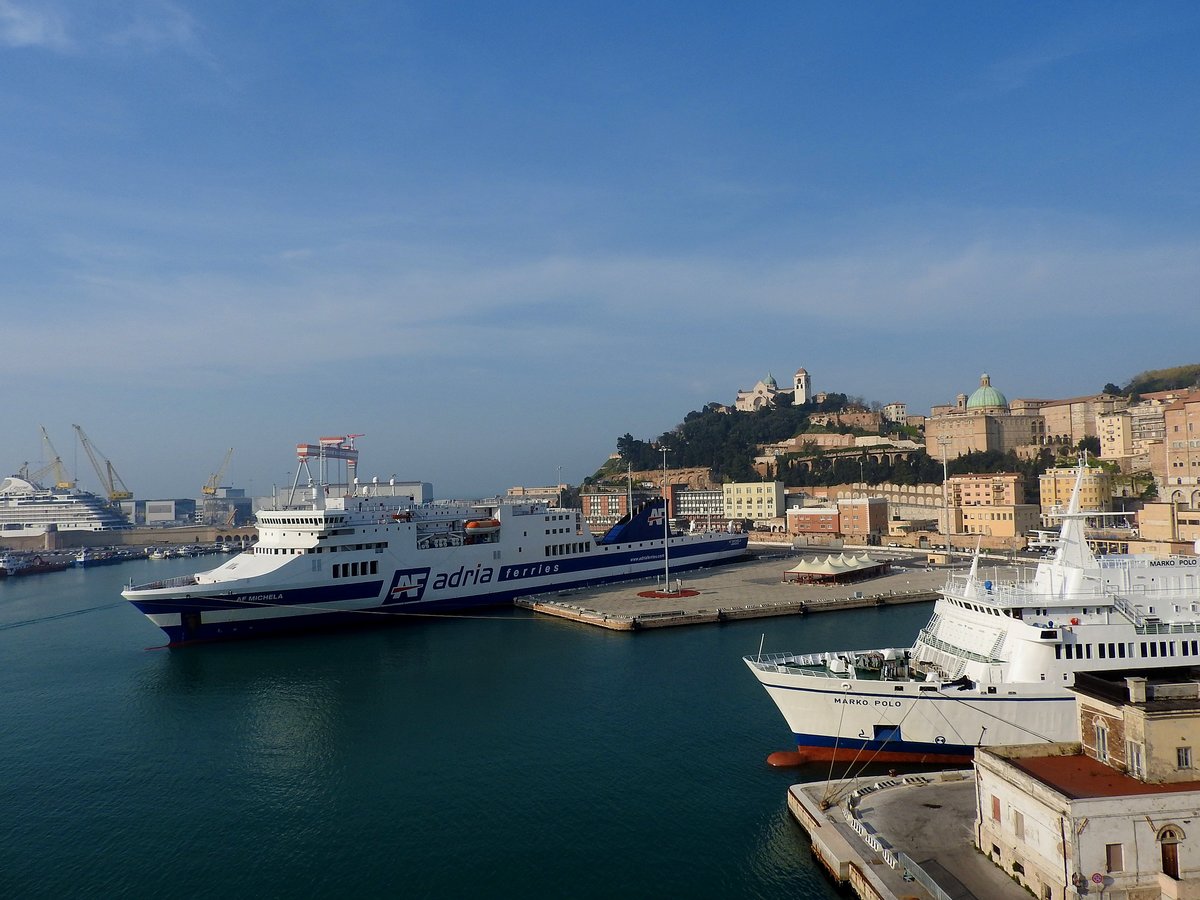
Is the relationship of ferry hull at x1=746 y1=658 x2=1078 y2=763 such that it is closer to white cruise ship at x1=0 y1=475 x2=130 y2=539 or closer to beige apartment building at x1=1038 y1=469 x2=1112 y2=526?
beige apartment building at x1=1038 y1=469 x2=1112 y2=526

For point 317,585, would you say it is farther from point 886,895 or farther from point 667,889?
point 886,895

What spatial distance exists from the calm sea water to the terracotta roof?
3.75m

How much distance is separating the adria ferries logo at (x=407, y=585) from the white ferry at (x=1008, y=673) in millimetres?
21664

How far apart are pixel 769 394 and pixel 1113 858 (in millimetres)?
125173

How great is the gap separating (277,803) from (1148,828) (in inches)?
599

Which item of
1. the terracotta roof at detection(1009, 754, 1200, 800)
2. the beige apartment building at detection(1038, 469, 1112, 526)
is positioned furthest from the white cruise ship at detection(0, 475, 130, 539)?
the terracotta roof at detection(1009, 754, 1200, 800)

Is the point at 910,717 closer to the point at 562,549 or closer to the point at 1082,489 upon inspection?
the point at 562,549

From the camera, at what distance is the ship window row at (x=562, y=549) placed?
136 ft

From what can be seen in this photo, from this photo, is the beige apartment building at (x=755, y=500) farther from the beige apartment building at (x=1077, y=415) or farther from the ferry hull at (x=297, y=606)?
the ferry hull at (x=297, y=606)

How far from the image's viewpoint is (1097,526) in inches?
2589

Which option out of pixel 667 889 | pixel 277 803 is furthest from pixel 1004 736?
pixel 277 803

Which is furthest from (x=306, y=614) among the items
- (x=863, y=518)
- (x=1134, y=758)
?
(x=863, y=518)

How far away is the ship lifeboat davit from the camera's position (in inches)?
1526

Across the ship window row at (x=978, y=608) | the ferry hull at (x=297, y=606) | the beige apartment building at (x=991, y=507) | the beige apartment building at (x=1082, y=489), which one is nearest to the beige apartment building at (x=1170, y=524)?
the beige apartment building at (x=991, y=507)
